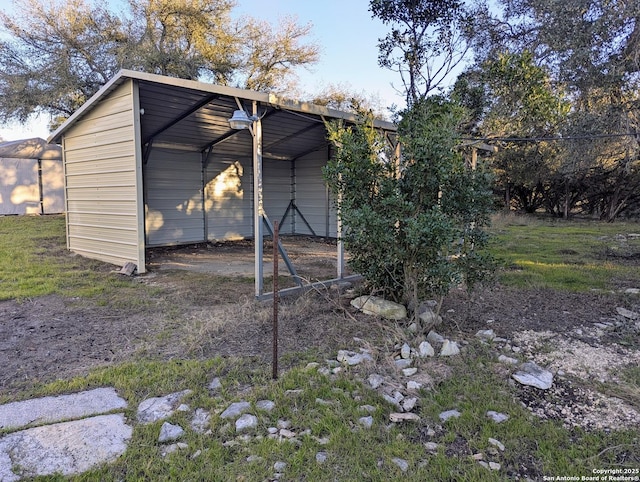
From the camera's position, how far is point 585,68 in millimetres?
6039

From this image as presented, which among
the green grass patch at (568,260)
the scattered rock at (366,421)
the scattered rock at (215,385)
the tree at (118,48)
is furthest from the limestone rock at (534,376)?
the tree at (118,48)

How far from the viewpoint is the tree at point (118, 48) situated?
443 inches

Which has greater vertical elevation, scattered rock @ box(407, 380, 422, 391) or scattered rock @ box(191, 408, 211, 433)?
scattered rock @ box(407, 380, 422, 391)

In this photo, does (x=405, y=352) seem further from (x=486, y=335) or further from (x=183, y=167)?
(x=183, y=167)

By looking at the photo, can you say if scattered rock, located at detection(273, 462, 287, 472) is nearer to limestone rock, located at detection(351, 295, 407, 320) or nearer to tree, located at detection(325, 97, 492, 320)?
tree, located at detection(325, 97, 492, 320)

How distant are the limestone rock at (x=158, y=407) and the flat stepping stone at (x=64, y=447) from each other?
11 cm

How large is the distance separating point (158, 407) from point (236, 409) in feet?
1.50

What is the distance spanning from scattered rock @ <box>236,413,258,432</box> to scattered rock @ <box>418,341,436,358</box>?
4.56 feet

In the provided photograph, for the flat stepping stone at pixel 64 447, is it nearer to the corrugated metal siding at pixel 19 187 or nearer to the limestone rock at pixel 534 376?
the limestone rock at pixel 534 376

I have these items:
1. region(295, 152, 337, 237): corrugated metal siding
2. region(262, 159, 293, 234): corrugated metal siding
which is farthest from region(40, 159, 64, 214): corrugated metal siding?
region(295, 152, 337, 237): corrugated metal siding

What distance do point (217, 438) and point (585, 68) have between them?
6.91m

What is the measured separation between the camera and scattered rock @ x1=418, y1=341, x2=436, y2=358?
120 inches

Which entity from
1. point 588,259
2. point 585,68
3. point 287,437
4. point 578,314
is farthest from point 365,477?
point 588,259

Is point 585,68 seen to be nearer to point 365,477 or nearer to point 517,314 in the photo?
point 517,314
